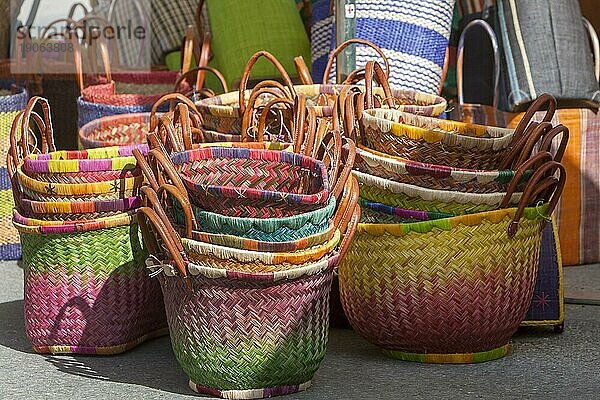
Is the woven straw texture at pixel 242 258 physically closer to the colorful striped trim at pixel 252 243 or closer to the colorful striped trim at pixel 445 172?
the colorful striped trim at pixel 252 243

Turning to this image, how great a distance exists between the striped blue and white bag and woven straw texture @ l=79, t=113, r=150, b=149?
78cm

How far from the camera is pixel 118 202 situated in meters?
3.12

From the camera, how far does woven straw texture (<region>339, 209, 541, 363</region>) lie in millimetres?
2943

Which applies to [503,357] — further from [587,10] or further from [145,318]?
[587,10]

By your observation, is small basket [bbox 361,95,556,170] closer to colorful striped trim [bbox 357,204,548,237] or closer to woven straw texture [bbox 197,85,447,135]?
colorful striped trim [bbox 357,204,548,237]

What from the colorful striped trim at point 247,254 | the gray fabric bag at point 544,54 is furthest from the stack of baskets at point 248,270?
the gray fabric bag at point 544,54

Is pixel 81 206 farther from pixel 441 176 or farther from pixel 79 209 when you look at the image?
pixel 441 176

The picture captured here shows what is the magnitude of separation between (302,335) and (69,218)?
793 millimetres

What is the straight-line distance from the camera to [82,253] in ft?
10.3

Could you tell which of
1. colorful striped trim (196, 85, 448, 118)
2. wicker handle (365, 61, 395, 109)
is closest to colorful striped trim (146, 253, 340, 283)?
wicker handle (365, 61, 395, 109)

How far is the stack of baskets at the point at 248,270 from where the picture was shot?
2.68m

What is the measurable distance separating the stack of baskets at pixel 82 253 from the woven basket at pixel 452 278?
0.64m

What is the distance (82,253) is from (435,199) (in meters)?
1.00

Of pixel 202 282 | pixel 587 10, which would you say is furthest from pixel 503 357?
pixel 587 10
